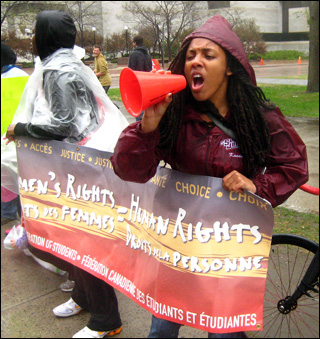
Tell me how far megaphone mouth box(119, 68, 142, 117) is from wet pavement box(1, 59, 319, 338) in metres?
1.00

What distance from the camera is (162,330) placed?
2.09m

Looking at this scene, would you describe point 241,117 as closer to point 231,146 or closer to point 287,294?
point 231,146

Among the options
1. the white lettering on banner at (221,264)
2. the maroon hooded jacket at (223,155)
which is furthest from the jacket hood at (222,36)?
the white lettering on banner at (221,264)

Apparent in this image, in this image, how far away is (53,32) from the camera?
2490 mm

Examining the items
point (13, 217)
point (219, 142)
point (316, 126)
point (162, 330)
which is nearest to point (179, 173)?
point (219, 142)

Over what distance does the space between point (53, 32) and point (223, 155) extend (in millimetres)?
1324

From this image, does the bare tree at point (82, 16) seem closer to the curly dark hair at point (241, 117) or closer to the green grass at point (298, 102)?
the curly dark hair at point (241, 117)

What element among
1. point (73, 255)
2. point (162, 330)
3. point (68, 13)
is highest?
point (68, 13)

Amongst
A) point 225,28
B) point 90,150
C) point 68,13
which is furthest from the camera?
point 68,13

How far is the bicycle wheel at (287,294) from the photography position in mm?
2539

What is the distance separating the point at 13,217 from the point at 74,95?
8.22ft

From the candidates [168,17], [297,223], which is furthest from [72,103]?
[297,223]

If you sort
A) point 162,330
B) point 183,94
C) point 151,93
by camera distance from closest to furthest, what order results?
point 151,93, point 183,94, point 162,330

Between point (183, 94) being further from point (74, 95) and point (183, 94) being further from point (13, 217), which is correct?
point (13, 217)
